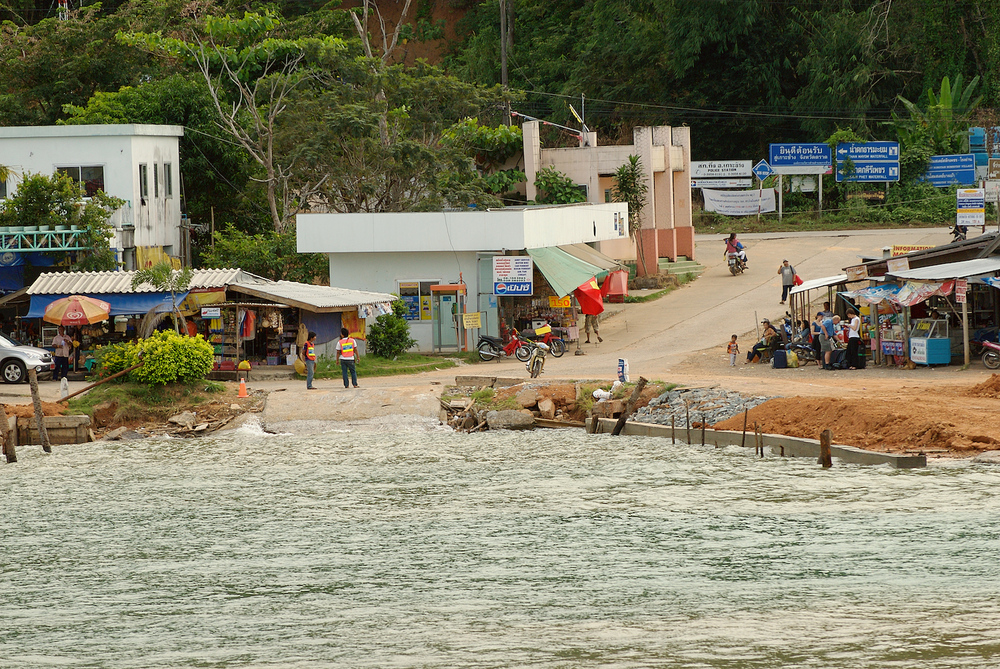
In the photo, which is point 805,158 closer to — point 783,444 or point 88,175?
point 88,175

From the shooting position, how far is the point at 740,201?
62188 millimetres

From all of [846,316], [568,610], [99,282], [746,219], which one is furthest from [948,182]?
[568,610]

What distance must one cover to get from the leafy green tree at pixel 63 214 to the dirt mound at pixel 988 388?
80.3 feet

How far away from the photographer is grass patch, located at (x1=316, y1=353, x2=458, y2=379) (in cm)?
3322

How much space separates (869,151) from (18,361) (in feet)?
136

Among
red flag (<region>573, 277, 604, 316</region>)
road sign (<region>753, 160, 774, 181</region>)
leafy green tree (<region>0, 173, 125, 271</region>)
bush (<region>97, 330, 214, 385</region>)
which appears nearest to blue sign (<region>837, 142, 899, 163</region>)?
road sign (<region>753, 160, 774, 181</region>)

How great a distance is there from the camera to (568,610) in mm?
15922

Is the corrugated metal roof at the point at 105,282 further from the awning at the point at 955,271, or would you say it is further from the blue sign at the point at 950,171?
the blue sign at the point at 950,171

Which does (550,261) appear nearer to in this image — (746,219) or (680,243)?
(680,243)

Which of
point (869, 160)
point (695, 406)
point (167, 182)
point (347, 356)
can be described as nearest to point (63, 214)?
point (167, 182)

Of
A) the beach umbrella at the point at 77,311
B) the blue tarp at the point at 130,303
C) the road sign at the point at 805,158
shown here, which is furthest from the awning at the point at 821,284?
the road sign at the point at 805,158

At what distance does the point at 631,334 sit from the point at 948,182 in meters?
27.9

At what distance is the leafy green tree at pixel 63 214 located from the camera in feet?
123

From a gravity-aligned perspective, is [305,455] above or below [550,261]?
below
